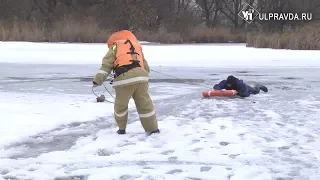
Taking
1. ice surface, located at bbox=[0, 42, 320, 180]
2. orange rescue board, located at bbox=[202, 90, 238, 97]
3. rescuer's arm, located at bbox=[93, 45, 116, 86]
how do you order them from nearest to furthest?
ice surface, located at bbox=[0, 42, 320, 180] < rescuer's arm, located at bbox=[93, 45, 116, 86] < orange rescue board, located at bbox=[202, 90, 238, 97]

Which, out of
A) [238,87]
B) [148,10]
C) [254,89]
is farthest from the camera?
[148,10]

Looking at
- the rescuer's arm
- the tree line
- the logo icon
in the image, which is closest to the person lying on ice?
the rescuer's arm

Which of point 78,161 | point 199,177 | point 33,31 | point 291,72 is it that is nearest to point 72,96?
point 78,161

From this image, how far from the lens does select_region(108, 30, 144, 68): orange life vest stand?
17.5 ft

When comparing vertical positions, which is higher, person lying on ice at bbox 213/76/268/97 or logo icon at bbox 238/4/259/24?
logo icon at bbox 238/4/259/24

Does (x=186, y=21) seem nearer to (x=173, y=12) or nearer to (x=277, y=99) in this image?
(x=173, y=12)

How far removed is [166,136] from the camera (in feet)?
17.4

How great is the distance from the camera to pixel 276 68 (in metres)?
13.9

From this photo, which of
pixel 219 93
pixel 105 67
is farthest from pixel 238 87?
pixel 105 67

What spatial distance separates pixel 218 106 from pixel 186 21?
40.4 m

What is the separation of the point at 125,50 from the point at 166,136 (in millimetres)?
1045

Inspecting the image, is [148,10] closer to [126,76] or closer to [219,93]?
[219,93]

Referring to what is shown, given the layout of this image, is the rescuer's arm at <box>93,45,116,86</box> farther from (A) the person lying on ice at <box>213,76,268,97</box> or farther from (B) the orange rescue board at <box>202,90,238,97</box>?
(A) the person lying on ice at <box>213,76,268,97</box>

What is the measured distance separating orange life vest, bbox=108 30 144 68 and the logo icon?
143 ft
